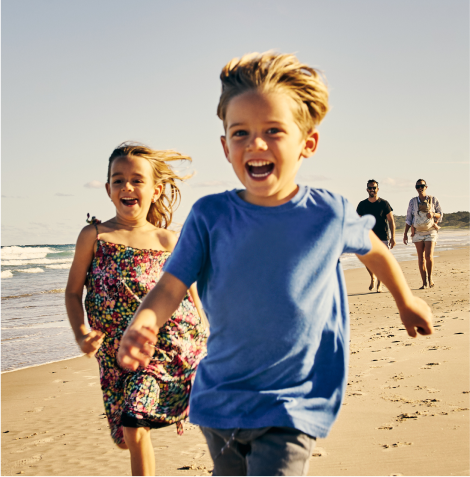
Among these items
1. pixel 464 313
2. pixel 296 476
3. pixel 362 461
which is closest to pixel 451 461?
pixel 362 461

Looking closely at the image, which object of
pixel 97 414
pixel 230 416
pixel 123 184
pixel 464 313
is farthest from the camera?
pixel 464 313

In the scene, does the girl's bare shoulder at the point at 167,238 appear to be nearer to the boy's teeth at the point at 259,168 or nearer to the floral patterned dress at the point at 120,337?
the floral patterned dress at the point at 120,337

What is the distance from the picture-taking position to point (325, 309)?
196 cm

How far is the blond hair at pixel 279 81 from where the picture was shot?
192 cm

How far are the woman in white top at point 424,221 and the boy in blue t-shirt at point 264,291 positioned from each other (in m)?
9.50

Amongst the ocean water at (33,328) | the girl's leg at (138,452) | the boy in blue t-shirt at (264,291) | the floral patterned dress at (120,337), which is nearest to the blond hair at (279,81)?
the boy in blue t-shirt at (264,291)

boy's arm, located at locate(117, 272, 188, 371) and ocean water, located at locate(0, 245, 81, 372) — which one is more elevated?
boy's arm, located at locate(117, 272, 188, 371)

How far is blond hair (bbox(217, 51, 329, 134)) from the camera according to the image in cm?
192

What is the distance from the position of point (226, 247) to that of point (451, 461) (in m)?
2.23

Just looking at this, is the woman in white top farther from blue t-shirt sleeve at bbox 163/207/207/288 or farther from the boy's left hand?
blue t-shirt sleeve at bbox 163/207/207/288

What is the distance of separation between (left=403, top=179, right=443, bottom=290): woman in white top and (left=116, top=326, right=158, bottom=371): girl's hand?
396 inches

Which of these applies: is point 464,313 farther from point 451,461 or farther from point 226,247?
point 226,247

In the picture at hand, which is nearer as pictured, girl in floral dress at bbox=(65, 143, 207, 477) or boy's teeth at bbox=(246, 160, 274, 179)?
boy's teeth at bbox=(246, 160, 274, 179)

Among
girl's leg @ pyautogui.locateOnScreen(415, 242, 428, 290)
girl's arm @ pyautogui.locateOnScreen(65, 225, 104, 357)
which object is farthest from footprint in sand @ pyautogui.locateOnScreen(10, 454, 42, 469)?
girl's leg @ pyautogui.locateOnScreen(415, 242, 428, 290)
